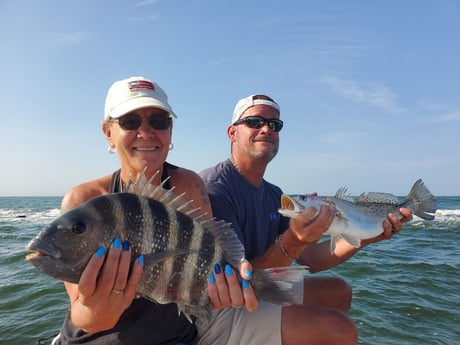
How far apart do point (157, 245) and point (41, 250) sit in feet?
2.06

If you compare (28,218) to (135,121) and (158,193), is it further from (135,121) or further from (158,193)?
(158,193)

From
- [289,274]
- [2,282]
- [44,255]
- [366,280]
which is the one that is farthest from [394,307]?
[2,282]

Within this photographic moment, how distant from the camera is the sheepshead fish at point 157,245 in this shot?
193 cm

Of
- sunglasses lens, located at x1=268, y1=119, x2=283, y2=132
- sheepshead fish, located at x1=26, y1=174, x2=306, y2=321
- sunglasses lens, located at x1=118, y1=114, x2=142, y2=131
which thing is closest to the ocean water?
sunglasses lens, located at x1=268, y1=119, x2=283, y2=132

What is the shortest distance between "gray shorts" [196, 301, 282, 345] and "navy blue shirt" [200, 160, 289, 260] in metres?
1.05

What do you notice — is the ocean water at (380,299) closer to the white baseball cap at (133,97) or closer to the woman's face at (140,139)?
the woman's face at (140,139)

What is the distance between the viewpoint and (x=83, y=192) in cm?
271

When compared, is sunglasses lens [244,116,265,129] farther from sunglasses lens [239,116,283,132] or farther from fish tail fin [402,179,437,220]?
fish tail fin [402,179,437,220]

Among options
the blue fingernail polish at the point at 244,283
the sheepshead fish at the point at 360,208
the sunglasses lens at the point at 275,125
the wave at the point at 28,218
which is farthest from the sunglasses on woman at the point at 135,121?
the wave at the point at 28,218

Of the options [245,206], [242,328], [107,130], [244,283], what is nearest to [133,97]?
[107,130]

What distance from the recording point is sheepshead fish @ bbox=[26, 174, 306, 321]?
193 cm

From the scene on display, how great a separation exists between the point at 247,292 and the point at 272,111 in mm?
2941

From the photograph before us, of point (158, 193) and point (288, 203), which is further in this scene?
point (288, 203)

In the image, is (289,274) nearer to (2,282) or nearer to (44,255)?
(44,255)
